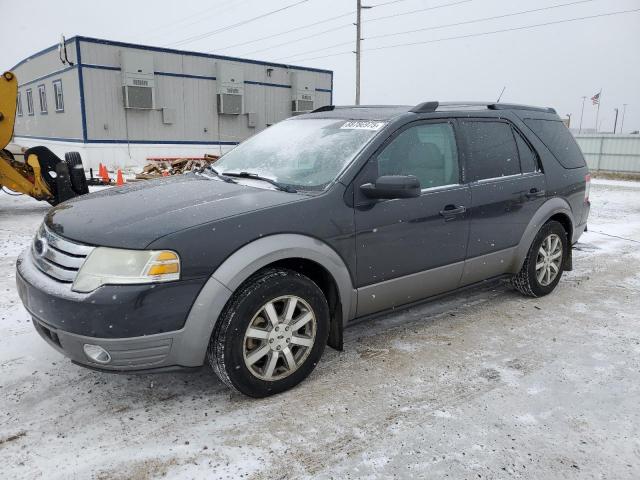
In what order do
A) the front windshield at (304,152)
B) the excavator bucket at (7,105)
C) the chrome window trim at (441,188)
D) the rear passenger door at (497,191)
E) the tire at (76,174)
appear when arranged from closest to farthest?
1. the front windshield at (304,152)
2. the chrome window trim at (441,188)
3. the rear passenger door at (497,191)
4. the excavator bucket at (7,105)
5. the tire at (76,174)

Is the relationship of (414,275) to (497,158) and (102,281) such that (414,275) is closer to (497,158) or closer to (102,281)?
(497,158)

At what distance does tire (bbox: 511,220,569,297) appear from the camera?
14.8 feet

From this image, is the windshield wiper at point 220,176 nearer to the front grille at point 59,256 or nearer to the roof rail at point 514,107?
the front grille at point 59,256

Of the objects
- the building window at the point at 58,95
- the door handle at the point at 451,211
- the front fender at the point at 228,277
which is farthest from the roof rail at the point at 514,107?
the building window at the point at 58,95

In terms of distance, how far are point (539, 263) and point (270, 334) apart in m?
2.97

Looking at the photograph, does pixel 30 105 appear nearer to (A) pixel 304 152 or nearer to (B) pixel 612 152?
(A) pixel 304 152

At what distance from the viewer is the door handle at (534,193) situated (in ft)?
14.1

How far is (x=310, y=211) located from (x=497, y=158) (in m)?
2.00

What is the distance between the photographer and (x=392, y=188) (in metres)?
3.04

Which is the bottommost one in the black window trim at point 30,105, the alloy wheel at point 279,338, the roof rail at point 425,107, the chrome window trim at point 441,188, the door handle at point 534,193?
the alloy wheel at point 279,338

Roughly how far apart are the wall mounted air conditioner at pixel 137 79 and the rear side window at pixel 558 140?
673 inches

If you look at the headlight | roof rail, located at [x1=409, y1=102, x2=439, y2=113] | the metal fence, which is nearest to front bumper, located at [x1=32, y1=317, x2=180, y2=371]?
the headlight

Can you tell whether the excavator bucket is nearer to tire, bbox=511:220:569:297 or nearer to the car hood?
the car hood

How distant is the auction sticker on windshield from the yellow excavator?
6.92 metres
